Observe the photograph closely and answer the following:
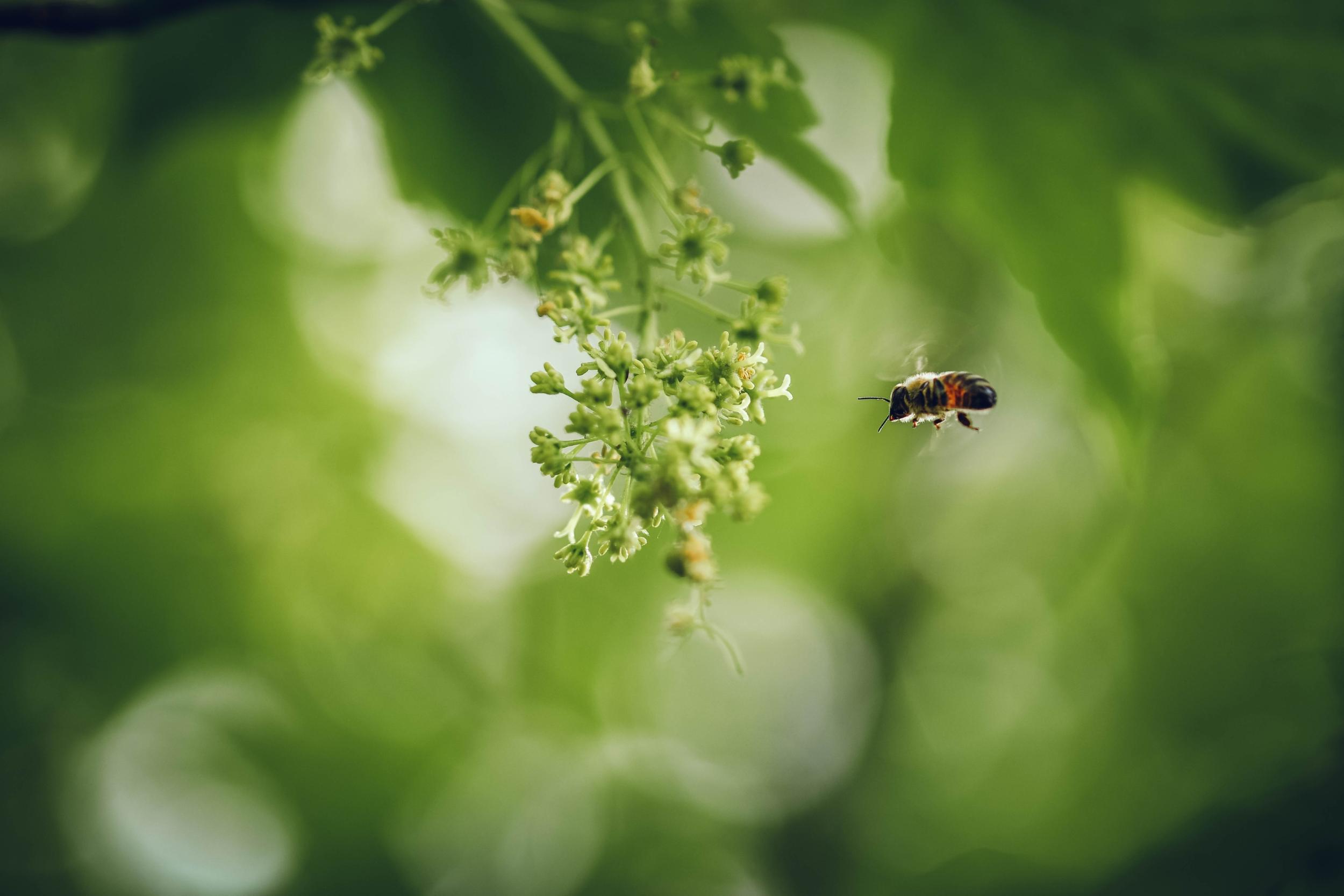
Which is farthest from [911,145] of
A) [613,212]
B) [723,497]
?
[723,497]

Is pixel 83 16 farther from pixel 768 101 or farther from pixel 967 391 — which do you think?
pixel 967 391

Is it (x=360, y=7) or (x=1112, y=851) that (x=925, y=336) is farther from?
(x=1112, y=851)

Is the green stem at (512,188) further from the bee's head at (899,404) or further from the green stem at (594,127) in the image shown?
the bee's head at (899,404)

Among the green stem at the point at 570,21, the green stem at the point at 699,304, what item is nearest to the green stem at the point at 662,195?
the green stem at the point at 699,304

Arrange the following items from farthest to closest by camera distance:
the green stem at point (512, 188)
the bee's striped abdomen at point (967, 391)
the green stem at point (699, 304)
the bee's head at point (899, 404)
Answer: the bee's head at point (899, 404)
the bee's striped abdomen at point (967, 391)
the green stem at point (512, 188)
the green stem at point (699, 304)

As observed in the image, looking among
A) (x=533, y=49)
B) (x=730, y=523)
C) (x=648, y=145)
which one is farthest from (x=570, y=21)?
(x=730, y=523)
